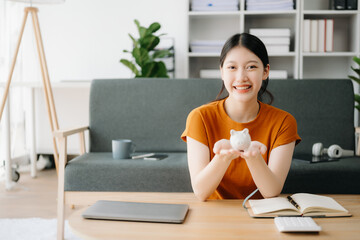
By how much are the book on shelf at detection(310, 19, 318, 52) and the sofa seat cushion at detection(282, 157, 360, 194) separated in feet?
5.12

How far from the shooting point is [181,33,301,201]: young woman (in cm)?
111

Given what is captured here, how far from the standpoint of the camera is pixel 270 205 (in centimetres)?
95

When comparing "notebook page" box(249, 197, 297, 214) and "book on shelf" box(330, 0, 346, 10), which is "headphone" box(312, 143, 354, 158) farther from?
"book on shelf" box(330, 0, 346, 10)

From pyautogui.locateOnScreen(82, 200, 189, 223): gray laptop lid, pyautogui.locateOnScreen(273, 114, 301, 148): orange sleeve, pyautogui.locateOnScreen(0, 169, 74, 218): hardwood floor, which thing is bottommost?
pyautogui.locateOnScreen(0, 169, 74, 218): hardwood floor

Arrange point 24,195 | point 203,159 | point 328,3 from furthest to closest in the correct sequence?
point 328,3, point 24,195, point 203,159

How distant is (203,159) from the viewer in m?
1.19

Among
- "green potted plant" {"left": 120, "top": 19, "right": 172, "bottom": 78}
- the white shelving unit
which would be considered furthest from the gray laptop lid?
the white shelving unit

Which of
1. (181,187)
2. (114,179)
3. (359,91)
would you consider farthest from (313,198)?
(359,91)

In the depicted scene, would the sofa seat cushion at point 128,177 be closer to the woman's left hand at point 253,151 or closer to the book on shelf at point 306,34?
the woman's left hand at point 253,151

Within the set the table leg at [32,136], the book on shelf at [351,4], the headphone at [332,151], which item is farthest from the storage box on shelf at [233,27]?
the table leg at [32,136]

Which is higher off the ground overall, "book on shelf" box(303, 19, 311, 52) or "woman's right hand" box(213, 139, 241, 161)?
"book on shelf" box(303, 19, 311, 52)

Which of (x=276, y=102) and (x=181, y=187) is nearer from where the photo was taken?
(x=181, y=187)

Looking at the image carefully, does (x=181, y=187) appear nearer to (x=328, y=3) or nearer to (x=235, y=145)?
(x=235, y=145)

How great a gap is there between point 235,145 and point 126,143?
1.28m
